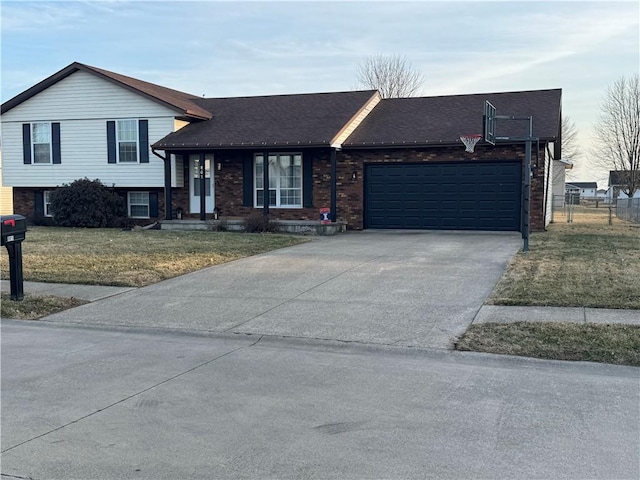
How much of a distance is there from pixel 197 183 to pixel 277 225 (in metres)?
4.58

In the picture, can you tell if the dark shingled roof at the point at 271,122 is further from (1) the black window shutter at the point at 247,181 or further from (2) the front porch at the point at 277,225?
(2) the front porch at the point at 277,225

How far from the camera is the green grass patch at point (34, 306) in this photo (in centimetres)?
906

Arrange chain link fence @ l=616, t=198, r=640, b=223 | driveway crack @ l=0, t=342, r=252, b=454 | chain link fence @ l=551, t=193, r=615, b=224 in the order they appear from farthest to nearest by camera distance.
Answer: chain link fence @ l=551, t=193, r=615, b=224 → chain link fence @ l=616, t=198, r=640, b=223 → driveway crack @ l=0, t=342, r=252, b=454

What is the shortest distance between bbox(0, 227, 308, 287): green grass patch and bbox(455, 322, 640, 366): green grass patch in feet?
20.8

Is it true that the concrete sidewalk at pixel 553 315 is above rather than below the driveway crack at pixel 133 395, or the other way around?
above

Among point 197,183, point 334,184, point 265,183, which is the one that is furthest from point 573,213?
point 197,183

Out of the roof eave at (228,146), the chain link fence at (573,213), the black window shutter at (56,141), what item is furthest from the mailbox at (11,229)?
the chain link fence at (573,213)

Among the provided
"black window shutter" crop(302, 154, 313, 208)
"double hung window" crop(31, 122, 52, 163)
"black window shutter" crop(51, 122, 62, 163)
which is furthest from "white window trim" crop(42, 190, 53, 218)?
"black window shutter" crop(302, 154, 313, 208)

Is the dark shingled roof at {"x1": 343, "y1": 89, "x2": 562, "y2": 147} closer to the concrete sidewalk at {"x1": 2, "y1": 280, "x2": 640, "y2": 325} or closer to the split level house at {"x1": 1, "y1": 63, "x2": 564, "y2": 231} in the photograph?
the split level house at {"x1": 1, "y1": 63, "x2": 564, "y2": 231}

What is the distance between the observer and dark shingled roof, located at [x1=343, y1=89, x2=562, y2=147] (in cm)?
2059

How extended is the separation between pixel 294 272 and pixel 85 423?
7459mm

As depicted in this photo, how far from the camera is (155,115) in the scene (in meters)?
23.1

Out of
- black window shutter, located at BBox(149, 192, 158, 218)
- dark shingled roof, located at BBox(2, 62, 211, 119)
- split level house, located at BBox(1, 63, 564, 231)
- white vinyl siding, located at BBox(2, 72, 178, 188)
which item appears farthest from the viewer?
black window shutter, located at BBox(149, 192, 158, 218)

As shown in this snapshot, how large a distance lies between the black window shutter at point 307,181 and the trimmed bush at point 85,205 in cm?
687
